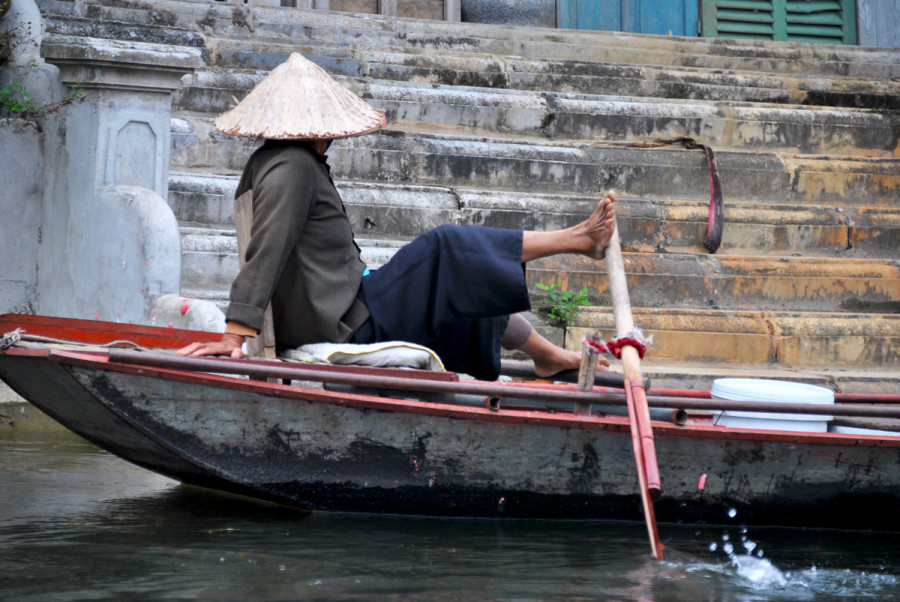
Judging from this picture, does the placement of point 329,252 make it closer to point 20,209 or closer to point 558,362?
point 558,362

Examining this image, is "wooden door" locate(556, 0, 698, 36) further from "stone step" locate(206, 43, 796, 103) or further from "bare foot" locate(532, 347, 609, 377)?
"bare foot" locate(532, 347, 609, 377)

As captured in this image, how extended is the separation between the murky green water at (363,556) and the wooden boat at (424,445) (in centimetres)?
10

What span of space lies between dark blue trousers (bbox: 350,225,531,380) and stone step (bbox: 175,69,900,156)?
12.0ft

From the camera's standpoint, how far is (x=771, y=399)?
3.95 m

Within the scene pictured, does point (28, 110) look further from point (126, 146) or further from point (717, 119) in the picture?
point (717, 119)

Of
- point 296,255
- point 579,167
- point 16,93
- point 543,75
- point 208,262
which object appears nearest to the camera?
point 296,255

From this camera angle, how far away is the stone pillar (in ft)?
16.0

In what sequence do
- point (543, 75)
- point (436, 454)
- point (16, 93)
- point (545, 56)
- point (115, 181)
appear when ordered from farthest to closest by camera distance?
point (545, 56)
point (543, 75)
point (16, 93)
point (115, 181)
point (436, 454)

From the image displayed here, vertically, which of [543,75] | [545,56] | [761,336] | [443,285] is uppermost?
[545,56]

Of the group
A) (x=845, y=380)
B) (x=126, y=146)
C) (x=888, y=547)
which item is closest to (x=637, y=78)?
(x=845, y=380)

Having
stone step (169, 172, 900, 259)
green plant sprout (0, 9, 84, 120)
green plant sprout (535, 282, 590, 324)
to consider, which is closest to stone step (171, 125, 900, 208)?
stone step (169, 172, 900, 259)

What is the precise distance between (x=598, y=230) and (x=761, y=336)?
2.93m

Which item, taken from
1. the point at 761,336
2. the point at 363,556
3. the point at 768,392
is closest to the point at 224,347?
the point at 363,556

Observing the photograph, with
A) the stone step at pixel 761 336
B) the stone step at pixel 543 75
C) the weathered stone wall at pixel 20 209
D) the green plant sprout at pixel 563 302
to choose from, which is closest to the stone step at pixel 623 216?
the green plant sprout at pixel 563 302
